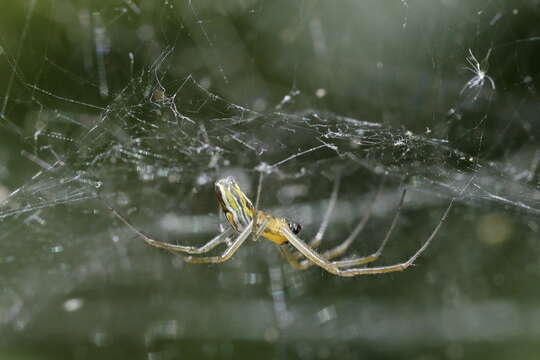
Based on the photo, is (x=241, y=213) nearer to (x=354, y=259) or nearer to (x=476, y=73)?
(x=354, y=259)

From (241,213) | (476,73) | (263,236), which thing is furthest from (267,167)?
(476,73)

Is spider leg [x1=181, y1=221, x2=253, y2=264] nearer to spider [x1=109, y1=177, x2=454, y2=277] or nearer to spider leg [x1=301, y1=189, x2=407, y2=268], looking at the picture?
spider [x1=109, y1=177, x2=454, y2=277]

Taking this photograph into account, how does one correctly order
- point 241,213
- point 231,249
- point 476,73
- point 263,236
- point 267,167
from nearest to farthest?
point 241,213 < point 231,249 < point 263,236 < point 476,73 < point 267,167

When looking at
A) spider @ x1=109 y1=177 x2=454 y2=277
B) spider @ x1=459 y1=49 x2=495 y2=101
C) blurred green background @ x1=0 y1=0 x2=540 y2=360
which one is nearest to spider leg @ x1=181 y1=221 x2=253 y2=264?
spider @ x1=109 y1=177 x2=454 y2=277

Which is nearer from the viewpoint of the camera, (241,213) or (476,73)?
(241,213)

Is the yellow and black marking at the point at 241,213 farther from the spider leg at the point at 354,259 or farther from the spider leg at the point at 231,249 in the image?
the spider leg at the point at 354,259

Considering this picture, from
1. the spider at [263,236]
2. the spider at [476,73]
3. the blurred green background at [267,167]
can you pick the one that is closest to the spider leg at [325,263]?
the spider at [263,236]

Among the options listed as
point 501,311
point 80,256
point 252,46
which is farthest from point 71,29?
point 501,311
